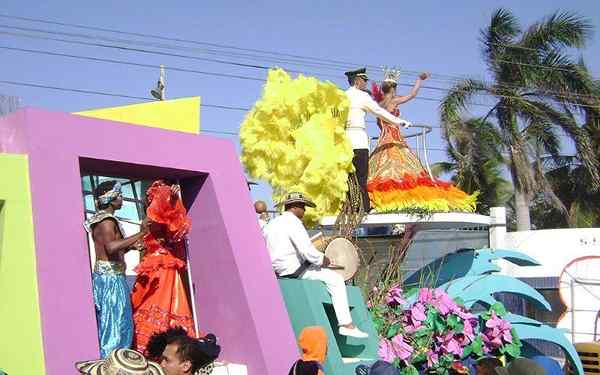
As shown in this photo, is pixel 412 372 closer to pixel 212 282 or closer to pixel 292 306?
pixel 292 306

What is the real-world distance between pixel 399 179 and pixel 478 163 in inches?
516

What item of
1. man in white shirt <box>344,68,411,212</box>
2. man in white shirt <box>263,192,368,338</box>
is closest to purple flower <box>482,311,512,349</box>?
man in white shirt <box>263,192,368,338</box>

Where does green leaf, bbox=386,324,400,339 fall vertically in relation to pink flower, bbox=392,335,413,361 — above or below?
above

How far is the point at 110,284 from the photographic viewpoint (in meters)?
5.58

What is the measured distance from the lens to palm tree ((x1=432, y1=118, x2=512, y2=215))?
20797 mm

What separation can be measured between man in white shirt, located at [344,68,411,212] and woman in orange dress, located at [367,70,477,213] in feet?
1.53

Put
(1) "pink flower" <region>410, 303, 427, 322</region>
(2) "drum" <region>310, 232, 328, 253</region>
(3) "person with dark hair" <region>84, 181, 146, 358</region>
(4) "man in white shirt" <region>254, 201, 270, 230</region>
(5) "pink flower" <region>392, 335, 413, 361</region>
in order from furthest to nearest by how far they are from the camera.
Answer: (4) "man in white shirt" <region>254, 201, 270, 230</region>, (2) "drum" <region>310, 232, 328, 253</region>, (1) "pink flower" <region>410, 303, 427, 322</region>, (5) "pink flower" <region>392, 335, 413, 361</region>, (3) "person with dark hair" <region>84, 181, 146, 358</region>

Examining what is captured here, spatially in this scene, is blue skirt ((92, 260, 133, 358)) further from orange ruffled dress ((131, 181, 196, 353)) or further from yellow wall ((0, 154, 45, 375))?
yellow wall ((0, 154, 45, 375))

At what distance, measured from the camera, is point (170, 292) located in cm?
610

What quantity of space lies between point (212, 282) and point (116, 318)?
112 cm

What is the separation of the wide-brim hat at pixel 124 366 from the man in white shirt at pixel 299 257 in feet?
11.5

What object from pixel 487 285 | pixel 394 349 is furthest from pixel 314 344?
pixel 487 285

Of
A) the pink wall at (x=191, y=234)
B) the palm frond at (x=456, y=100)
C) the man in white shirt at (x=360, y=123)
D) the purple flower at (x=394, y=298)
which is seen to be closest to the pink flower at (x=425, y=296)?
the purple flower at (x=394, y=298)

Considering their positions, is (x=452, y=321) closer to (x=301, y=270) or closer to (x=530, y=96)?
(x=301, y=270)
